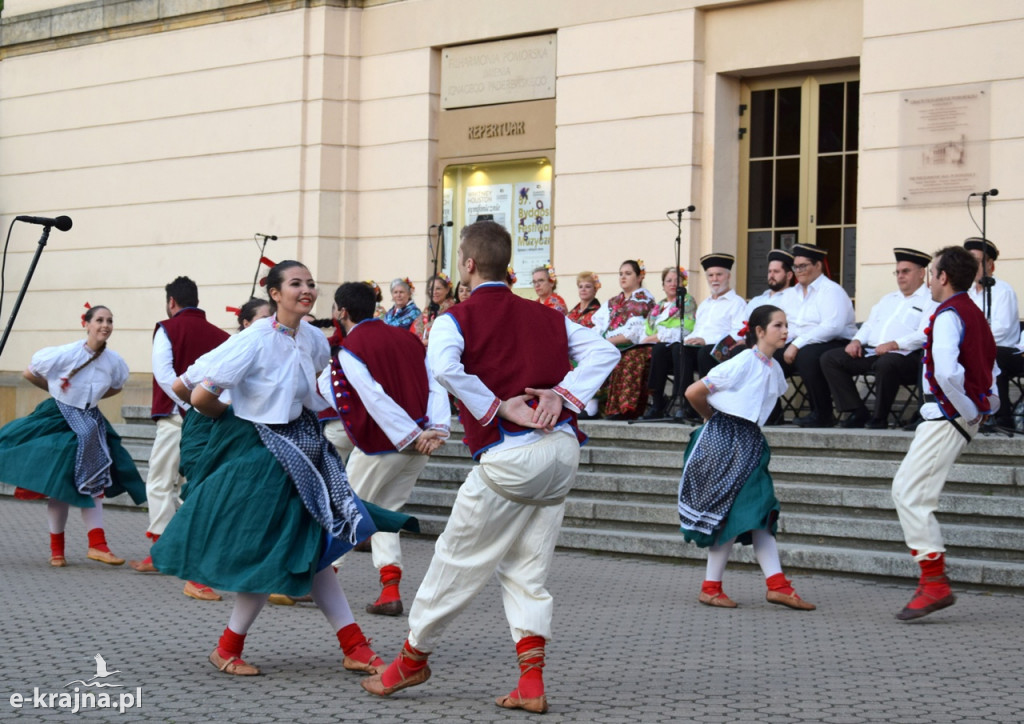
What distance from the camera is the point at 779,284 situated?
1259 cm

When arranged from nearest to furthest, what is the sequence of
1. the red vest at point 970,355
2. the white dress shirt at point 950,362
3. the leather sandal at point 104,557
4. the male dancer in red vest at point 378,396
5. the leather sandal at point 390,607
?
the white dress shirt at point 950,362 < the red vest at point 970,355 < the leather sandal at point 390,607 < the male dancer in red vest at point 378,396 < the leather sandal at point 104,557

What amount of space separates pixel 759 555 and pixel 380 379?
8.09 feet

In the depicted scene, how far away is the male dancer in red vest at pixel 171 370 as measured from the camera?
9570 mm

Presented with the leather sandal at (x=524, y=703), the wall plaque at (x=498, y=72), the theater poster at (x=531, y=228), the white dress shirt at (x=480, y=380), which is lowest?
the leather sandal at (x=524, y=703)

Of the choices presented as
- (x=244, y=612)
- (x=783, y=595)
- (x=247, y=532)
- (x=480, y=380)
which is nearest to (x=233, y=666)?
(x=244, y=612)

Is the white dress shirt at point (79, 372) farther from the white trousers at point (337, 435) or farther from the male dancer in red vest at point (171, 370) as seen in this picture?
the white trousers at point (337, 435)

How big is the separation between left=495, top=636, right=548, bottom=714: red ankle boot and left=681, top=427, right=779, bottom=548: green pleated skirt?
9.70 feet

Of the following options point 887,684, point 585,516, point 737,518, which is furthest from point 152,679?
point 585,516

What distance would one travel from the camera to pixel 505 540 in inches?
220

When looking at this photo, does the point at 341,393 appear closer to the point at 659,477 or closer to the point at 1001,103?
the point at 659,477

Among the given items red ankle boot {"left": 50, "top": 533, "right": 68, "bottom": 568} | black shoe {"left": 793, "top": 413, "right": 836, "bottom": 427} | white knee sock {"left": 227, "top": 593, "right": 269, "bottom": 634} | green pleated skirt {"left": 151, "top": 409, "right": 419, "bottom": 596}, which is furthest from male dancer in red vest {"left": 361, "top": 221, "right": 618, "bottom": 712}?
black shoe {"left": 793, "top": 413, "right": 836, "bottom": 427}

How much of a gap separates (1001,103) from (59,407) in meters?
8.55

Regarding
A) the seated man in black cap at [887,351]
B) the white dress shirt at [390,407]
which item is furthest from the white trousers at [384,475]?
the seated man in black cap at [887,351]

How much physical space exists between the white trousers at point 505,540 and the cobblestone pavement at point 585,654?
14.6 inches
